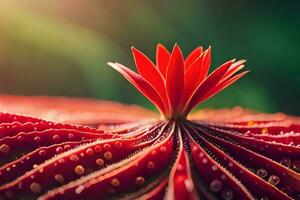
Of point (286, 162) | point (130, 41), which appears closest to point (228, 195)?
point (286, 162)

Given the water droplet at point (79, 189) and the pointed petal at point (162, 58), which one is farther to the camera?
the pointed petal at point (162, 58)

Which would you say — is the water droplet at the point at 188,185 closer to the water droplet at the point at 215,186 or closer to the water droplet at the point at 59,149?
the water droplet at the point at 215,186

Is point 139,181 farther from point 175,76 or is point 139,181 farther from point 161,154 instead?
point 175,76

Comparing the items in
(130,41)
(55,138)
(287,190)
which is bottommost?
(287,190)

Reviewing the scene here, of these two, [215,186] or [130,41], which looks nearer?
[215,186]

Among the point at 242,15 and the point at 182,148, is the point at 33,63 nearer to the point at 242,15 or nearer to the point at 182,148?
the point at 242,15

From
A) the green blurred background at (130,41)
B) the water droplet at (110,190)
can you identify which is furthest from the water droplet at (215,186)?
the green blurred background at (130,41)

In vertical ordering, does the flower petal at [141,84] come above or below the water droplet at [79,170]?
above
